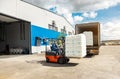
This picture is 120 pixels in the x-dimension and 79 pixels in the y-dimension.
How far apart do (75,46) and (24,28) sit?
1330 cm

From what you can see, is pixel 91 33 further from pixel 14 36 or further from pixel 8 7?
pixel 14 36

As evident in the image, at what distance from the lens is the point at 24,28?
2409cm

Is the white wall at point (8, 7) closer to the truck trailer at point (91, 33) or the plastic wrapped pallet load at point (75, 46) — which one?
the truck trailer at point (91, 33)

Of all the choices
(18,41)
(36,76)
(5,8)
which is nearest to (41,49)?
(18,41)

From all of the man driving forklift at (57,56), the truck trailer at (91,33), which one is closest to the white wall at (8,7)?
the truck trailer at (91,33)

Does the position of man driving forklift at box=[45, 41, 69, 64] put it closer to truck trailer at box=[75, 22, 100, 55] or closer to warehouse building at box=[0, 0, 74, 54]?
truck trailer at box=[75, 22, 100, 55]

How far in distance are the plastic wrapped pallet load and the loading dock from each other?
11.5m

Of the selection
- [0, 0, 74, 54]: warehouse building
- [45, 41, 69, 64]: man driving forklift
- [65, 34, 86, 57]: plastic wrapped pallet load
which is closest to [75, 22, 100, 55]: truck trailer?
[45, 41, 69, 64]: man driving forklift

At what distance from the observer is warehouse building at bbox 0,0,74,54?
2105cm

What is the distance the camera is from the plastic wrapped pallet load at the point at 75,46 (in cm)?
1215

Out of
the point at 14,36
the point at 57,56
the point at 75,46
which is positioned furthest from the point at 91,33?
the point at 14,36

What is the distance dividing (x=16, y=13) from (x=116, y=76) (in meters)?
14.5

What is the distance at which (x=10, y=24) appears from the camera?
26062 mm

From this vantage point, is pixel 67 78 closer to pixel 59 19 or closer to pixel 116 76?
pixel 116 76
